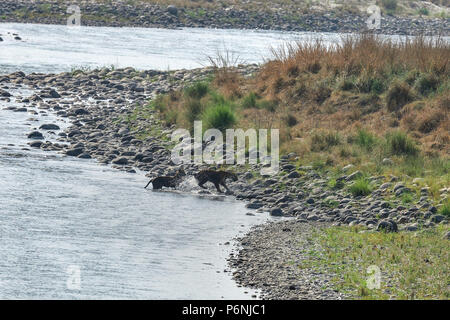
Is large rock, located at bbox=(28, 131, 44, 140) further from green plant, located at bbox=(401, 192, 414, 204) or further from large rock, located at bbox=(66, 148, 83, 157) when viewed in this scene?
green plant, located at bbox=(401, 192, 414, 204)

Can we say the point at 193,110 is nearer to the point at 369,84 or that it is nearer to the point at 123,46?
the point at 369,84

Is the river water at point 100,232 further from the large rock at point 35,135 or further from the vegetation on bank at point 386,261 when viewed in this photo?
the vegetation on bank at point 386,261

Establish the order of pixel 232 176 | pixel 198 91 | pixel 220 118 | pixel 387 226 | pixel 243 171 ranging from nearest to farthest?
pixel 387 226, pixel 232 176, pixel 243 171, pixel 220 118, pixel 198 91

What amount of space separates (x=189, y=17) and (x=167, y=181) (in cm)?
4630

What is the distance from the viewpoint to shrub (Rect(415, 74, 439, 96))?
20.7 m

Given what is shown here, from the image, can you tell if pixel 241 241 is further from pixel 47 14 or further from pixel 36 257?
pixel 47 14

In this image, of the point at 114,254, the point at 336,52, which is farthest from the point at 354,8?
the point at 114,254

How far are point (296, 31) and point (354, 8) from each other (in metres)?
14.6

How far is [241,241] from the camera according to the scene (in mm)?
13391

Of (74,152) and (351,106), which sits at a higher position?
(351,106)

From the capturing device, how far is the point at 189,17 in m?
62.1

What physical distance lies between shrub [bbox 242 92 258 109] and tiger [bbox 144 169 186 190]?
5424mm

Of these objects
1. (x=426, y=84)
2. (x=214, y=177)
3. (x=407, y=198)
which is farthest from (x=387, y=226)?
(x=426, y=84)

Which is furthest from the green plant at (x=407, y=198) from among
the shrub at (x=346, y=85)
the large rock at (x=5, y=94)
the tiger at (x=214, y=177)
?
the large rock at (x=5, y=94)
